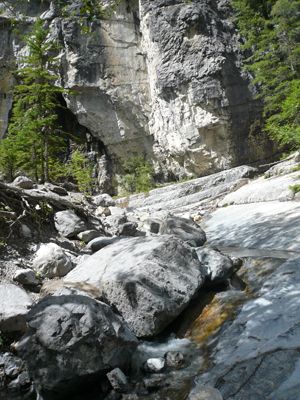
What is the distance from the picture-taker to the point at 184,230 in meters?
7.10

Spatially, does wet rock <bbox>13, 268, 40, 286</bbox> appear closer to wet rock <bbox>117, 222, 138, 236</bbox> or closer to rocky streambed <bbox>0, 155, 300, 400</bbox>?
rocky streambed <bbox>0, 155, 300, 400</bbox>

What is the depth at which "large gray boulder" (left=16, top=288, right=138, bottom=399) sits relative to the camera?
249 cm

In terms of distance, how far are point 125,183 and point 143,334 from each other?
21.7 meters

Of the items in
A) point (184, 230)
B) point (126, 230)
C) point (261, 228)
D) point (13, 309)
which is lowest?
point (261, 228)

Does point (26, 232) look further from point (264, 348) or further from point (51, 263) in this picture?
point (264, 348)

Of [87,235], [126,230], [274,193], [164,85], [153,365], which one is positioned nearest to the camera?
[153,365]

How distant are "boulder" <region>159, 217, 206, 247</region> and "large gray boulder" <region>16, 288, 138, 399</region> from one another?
163 inches

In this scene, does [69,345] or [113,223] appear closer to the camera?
[69,345]

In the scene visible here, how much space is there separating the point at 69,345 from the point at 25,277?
6.44ft

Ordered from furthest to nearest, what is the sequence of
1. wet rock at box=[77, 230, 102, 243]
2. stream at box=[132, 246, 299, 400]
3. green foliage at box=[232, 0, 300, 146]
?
green foliage at box=[232, 0, 300, 146]
wet rock at box=[77, 230, 102, 243]
stream at box=[132, 246, 299, 400]

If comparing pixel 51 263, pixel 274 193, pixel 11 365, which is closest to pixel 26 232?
pixel 51 263

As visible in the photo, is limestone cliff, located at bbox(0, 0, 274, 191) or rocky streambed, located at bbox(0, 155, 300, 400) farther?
limestone cliff, located at bbox(0, 0, 274, 191)

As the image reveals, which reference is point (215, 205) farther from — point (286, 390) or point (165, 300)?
point (286, 390)

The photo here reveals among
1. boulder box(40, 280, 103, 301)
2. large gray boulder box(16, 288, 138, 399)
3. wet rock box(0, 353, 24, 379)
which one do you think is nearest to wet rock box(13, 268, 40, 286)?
boulder box(40, 280, 103, 301)
